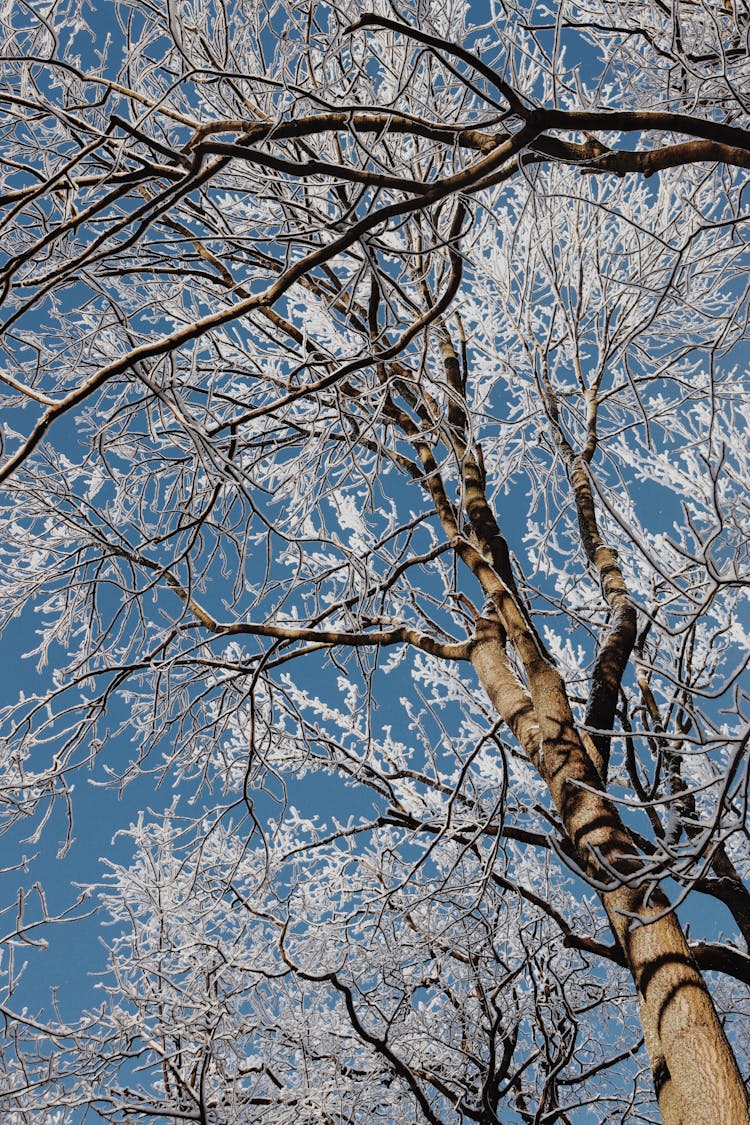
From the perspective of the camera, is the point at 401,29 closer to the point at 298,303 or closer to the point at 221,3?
the point at 221,3

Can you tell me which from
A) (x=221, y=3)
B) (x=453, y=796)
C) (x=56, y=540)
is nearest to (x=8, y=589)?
(x=56, y=540)

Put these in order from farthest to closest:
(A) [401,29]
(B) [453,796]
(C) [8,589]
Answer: (C) [8,589] → (B) [453,796] → (A) [401,29]

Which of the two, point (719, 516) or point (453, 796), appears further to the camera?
point (453, 796)

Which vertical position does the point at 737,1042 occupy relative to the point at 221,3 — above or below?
below

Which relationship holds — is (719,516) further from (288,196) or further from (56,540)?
(56,540)

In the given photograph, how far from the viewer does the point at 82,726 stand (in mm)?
4020

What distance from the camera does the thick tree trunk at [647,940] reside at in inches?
82.2

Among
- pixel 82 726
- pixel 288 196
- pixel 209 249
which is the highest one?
pixel 209 249

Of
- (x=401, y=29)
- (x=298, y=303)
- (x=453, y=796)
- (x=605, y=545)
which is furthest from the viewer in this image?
(x=298, y=303)

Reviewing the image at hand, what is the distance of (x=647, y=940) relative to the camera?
2.39 metres

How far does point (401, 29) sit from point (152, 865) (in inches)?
204

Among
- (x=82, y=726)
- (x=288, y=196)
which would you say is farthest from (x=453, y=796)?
(x=288, y=196)

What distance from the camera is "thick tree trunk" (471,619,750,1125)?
2087 millimetres

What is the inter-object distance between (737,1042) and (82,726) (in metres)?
6.27
